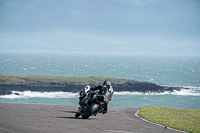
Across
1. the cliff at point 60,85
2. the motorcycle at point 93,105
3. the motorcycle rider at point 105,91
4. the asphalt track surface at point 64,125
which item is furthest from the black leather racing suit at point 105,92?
the cliff at point 60,85

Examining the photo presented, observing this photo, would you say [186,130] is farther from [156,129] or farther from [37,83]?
[37,83]

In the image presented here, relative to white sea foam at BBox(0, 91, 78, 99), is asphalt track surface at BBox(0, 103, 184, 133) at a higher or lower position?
higher

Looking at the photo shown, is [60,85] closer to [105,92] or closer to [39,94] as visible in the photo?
[39,94]

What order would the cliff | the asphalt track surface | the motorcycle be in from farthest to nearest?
the cliff → the motorcycle → the asphalt track surface

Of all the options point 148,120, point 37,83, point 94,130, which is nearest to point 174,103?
point 37,83

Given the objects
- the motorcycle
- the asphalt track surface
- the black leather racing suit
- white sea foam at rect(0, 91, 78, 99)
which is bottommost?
white sea foam at rect(0, 91, 78, 99)

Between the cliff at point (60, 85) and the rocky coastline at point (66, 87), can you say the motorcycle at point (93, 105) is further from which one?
the cliff at point (60, 85)

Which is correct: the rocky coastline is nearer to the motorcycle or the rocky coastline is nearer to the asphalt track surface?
the asphalt track surface

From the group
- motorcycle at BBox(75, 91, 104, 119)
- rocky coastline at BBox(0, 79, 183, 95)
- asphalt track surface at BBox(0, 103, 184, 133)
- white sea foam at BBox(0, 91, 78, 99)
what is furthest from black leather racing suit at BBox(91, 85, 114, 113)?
rocky coastline at BBox(0, 79, 183, 95)

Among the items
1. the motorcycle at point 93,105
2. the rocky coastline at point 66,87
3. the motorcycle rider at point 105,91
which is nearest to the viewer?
the motorcycle at point 93,105

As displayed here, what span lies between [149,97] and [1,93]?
40166mm

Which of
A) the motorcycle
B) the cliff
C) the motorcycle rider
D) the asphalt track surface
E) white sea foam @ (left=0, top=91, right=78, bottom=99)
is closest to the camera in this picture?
the asphalt track surface

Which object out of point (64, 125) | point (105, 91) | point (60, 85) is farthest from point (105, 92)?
point (60, 85)

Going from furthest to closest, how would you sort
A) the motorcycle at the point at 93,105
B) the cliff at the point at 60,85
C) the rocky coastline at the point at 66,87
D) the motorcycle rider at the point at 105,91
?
the cliff at the point at 60,85 < the rocky coastline at the point at 66,87 < the motorcycle rider at the point at 105,91 < the motorcycle at the point at 93,105
